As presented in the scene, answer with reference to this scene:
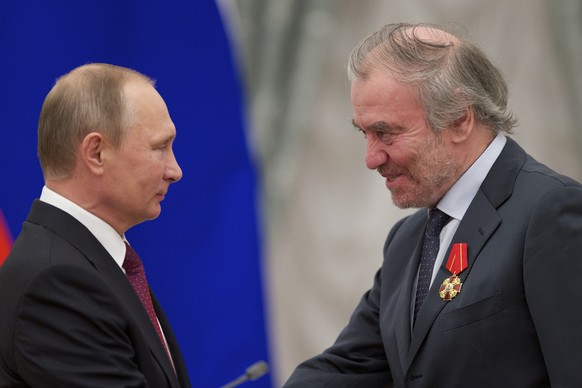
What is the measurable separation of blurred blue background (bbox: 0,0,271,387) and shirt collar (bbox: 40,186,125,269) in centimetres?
190

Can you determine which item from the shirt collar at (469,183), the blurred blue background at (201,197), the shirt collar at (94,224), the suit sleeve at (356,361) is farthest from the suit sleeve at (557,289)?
the blurred blue background at (201,197)

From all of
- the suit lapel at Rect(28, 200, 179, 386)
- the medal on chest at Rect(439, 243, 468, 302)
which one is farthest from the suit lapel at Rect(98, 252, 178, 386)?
the medal on chest at Rect(439, 243, 468, 302)

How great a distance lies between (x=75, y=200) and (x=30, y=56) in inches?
74.6

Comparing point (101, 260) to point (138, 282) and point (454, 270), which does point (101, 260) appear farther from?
point (454, 270)

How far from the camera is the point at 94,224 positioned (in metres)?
2.67

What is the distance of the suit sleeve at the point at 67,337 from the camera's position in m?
2.43

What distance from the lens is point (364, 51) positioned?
302cm

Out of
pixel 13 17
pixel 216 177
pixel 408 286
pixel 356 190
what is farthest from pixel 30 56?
pixel 408 286

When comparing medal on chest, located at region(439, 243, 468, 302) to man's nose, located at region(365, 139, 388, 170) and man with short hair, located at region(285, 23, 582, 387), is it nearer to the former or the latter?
man with short hair, located at region(285, 23, 582, 387)

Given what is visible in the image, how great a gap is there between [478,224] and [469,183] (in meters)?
0.15

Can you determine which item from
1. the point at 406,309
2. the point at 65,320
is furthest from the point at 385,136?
the point at 65,320

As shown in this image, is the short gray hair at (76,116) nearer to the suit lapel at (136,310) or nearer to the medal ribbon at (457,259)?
the suit lapel at (136,310)

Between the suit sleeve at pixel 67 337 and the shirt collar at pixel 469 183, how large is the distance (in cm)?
97

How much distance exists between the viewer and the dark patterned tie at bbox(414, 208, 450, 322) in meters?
2.92
